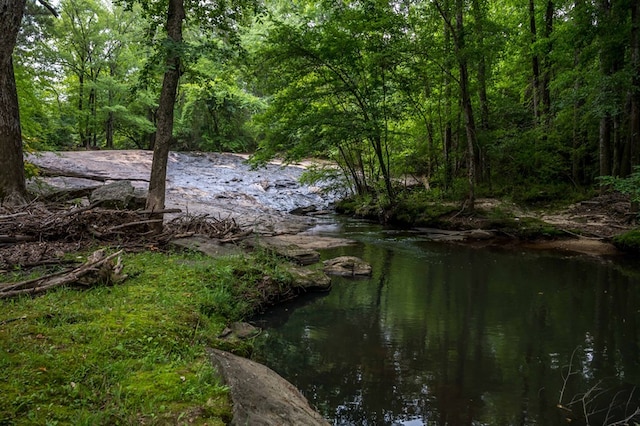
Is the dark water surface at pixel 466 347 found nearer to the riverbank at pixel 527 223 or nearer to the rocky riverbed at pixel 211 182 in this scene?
the riverbank at pixel 527 223

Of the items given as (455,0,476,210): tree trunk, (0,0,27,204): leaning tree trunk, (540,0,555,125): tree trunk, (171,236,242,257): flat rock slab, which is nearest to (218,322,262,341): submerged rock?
(171,236,242,257): flat rock slab

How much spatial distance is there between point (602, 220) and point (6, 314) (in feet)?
45.8

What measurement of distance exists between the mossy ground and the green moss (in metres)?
9.90

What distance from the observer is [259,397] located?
9.24ft

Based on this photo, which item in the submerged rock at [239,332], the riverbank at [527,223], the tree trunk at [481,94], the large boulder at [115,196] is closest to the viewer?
the submerged rock at [239,332]

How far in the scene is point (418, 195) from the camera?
17.3 meters

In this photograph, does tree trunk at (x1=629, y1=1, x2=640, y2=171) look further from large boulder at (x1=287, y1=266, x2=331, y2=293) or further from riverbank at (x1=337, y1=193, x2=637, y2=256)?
large boulder at (x1=287, y1=266, x2=331, y2=293)

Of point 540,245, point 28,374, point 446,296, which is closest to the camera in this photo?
point 28,374

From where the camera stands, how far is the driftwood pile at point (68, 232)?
18.1 feet

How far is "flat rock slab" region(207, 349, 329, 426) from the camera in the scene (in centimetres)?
254

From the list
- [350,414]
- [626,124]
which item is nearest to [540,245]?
[626,124]

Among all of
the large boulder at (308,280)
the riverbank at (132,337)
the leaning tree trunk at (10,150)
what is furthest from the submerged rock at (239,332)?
the leaning tree trunk at (10,150)

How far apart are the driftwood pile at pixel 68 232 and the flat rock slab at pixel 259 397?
11.0 ft

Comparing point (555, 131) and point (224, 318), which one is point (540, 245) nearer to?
point (555, 131)
